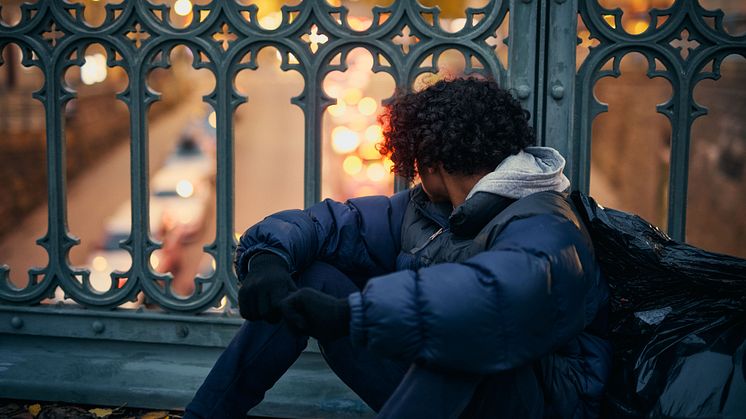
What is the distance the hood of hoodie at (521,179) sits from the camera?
2846 millimetres

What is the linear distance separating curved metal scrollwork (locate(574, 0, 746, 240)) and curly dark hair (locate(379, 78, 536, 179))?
23.4 inches

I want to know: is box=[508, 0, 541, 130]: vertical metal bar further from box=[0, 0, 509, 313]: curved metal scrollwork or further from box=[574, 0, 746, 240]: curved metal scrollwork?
box=[574, 0, 746, 240]: curved metal scrollwork

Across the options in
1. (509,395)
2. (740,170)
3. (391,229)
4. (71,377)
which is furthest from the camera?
(740,170)

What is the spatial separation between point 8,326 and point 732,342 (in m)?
3.01

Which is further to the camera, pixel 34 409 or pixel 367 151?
pixel 367 151

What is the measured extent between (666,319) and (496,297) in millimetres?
837

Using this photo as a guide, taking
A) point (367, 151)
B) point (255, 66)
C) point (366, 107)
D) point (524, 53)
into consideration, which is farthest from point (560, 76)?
point (366, 107)

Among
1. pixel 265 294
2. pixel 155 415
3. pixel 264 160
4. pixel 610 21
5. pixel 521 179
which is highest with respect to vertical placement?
pixel 610 21

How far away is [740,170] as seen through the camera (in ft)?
34.2

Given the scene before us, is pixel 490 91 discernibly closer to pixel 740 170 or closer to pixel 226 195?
pixel 226 195

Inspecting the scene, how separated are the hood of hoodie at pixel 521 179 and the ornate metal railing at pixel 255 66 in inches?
26.5

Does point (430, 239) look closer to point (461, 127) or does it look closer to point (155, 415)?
point (461, 127)

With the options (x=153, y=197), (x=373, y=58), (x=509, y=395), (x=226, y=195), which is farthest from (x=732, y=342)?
(x=153, y=197)

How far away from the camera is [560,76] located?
3562 millimetres
